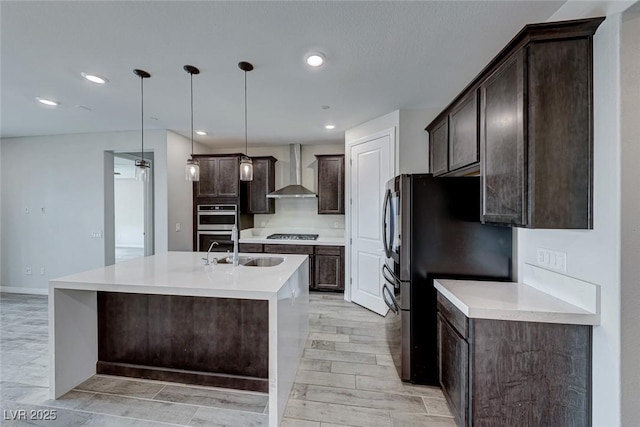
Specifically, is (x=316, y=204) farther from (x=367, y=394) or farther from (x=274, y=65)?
(x=367, y=394)

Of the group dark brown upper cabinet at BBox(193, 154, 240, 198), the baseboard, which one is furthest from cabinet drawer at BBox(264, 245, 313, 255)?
the baseboard

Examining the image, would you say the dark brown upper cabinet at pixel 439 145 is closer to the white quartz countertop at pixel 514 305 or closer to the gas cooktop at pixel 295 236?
the white quartz countertop at pixel 514 305

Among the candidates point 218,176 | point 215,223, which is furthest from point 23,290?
point 218,176

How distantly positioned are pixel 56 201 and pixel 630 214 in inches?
258

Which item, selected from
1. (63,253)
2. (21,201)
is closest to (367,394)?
(63,253)

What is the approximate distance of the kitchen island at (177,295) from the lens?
5.53ft

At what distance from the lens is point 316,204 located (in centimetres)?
502

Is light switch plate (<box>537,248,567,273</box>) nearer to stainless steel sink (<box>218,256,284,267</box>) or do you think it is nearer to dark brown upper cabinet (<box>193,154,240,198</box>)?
stainless steel sink (<box>218,256,284,267</box>)

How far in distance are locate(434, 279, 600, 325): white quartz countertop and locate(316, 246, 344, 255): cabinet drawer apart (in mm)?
2557

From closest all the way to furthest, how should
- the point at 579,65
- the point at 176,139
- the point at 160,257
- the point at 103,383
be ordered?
the point at 579,65
the point at 103,383
the point at 160,257
the point at 176,139

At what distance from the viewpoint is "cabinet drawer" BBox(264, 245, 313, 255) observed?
4.39 metres

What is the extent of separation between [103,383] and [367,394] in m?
2.15

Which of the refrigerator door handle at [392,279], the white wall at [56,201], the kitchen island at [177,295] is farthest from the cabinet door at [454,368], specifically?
the white wall at [56,201]

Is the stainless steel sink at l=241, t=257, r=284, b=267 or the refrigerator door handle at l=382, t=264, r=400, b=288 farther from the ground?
the stainless steel sink at l=241, t=257, r=284, b=267
